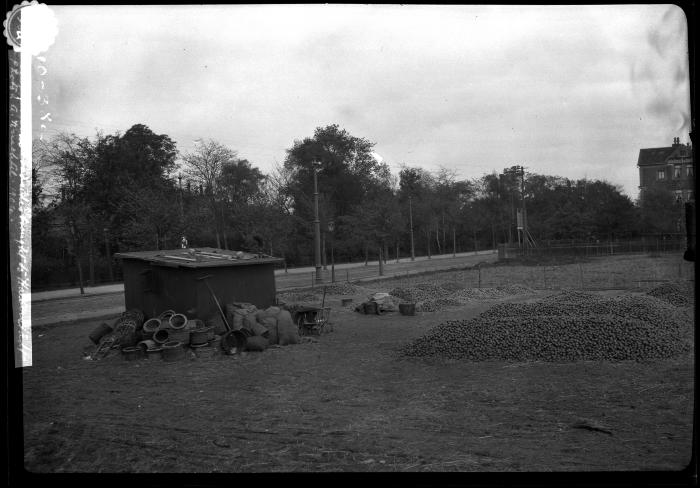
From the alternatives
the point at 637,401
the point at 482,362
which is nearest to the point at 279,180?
the point at 482,362

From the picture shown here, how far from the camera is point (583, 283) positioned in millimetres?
21562

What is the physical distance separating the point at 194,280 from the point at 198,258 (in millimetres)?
776

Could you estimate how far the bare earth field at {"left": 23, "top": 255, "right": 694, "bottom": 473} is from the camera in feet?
16.1

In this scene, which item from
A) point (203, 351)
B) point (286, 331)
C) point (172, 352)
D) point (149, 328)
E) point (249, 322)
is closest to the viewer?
point (172, 352)

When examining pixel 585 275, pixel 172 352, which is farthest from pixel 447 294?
pixel 172 352

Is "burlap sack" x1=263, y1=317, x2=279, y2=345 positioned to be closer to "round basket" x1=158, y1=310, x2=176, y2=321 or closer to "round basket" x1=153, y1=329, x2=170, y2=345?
"round basket" x1=153, y1=329, x2=170, y2=345

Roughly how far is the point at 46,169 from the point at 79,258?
6.68 meters

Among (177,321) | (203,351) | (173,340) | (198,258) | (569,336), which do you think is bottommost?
(203,351)

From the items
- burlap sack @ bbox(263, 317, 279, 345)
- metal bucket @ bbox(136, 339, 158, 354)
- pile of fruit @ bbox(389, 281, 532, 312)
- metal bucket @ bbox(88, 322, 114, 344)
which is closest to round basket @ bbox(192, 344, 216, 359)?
metal bucket @ bbox(136, 339, 158, 354)

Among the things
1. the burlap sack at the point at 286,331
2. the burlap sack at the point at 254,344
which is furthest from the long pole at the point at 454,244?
the burlap sack at the point at 254,344

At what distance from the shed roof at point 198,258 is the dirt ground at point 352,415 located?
2597 millimetres

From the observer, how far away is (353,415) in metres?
6.36

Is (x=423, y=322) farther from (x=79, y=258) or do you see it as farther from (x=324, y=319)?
(x=79, y=258)

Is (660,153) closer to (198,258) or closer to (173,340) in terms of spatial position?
(173,340)
